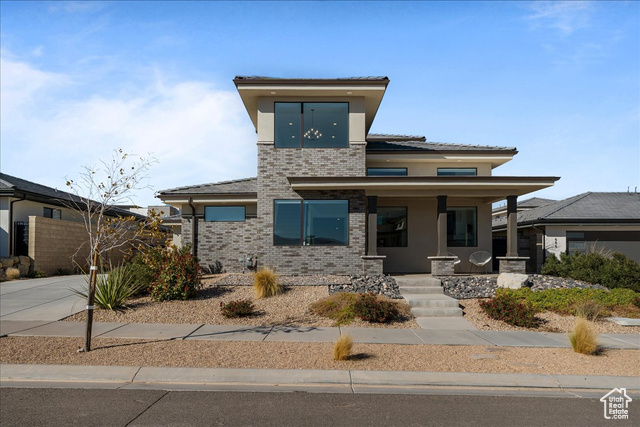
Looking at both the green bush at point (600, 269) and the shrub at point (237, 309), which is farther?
the green bush at point (600, 269)

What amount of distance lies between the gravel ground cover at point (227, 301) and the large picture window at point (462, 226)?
661cm

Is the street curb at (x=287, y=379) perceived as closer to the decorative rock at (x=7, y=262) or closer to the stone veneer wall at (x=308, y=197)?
the stone veneer wall at (x=308, y=197)

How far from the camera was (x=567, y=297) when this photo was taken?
43.1 ft

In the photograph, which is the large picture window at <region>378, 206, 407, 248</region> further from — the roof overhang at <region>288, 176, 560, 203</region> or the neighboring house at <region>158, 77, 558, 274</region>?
the roof overhang at <region>288, 176, 560, 203</region>

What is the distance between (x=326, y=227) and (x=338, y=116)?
13.3 ft

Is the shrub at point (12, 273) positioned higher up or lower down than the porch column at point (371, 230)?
lower down

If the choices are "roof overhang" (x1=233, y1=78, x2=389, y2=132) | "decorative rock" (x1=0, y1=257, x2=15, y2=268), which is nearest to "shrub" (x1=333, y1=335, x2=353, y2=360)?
"roof overhang" (x1=233, y1=78, x2=389, y2=132)

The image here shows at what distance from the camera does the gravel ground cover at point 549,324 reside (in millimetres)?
11188

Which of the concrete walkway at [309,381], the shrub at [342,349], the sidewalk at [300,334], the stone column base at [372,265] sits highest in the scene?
the stone column base at [372,265]

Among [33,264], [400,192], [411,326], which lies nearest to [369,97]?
[400,192]

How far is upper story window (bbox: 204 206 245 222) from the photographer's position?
1894 centimetres

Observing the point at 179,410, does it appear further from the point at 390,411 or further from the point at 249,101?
the point at 249,101

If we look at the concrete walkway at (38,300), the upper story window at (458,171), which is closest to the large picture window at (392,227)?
the upper story window at (458,171)

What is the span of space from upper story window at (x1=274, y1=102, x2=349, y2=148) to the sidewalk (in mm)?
8028
